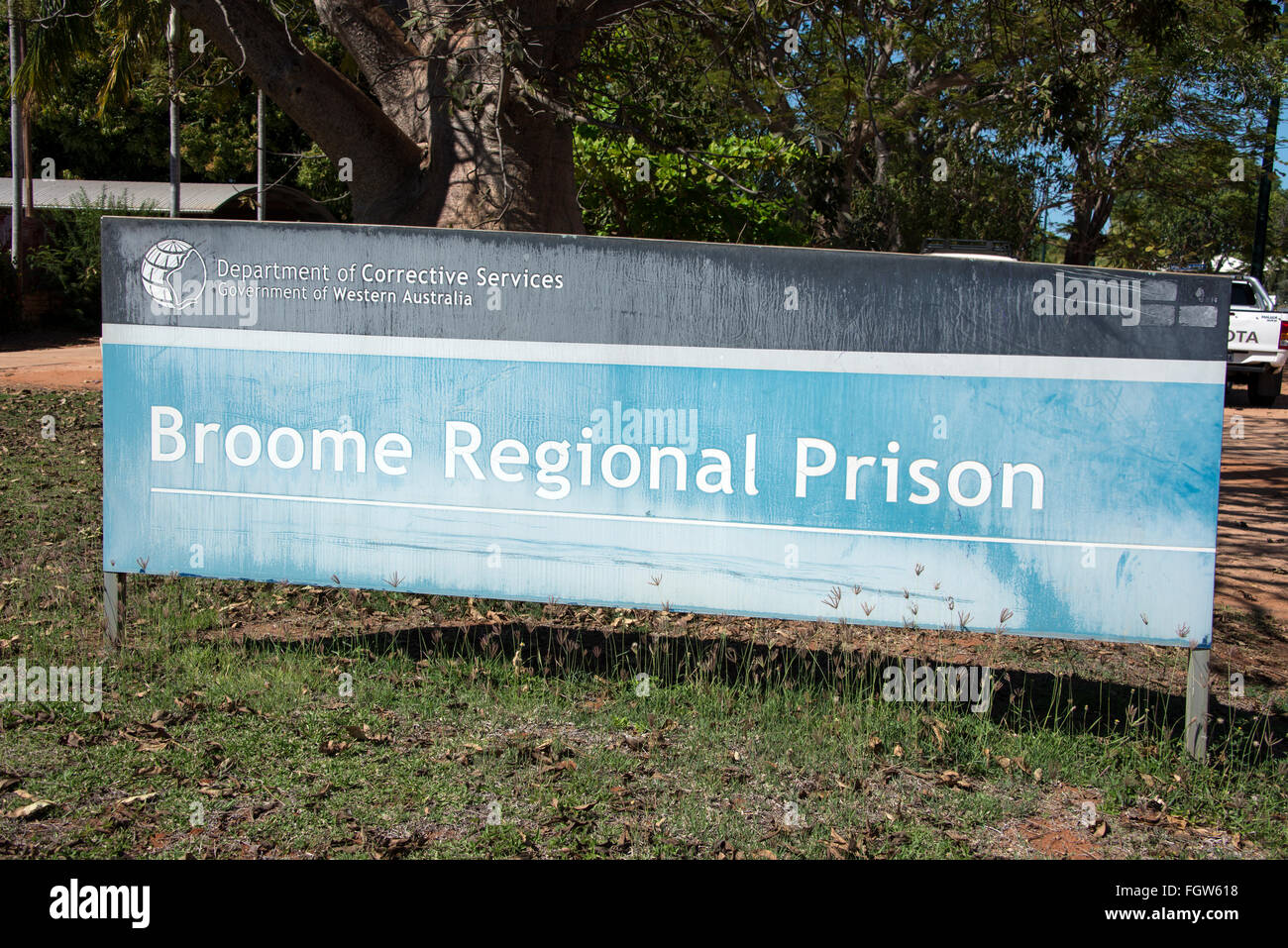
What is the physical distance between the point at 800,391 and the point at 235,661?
109 inches

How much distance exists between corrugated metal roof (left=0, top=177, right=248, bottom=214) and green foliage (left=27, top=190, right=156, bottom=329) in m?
1.20

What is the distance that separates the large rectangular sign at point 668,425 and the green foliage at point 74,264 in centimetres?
2638

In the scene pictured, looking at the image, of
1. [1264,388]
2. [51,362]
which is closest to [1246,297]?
[1264,388]

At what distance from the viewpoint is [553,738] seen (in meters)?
4.50

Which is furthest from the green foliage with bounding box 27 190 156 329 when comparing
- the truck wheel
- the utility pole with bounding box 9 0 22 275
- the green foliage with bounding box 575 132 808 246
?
the truck wheel

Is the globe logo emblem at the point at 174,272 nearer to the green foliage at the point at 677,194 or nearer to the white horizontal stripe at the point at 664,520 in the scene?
the white horizontal stripe at the point at 664,520

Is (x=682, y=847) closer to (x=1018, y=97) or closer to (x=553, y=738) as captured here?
(x=553, y=738)

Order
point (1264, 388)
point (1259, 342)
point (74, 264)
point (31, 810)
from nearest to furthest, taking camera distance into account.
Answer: point (31, 810)
point (1259, 342)
point (1264, 388)
point (74, 264)

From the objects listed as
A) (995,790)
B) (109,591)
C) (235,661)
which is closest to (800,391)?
(995,790)

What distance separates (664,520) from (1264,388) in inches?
730

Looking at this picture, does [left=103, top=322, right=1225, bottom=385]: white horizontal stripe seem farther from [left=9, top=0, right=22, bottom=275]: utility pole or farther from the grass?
[left=9, top=0, right=22, bottom=275]: utility pole

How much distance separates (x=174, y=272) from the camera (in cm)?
512

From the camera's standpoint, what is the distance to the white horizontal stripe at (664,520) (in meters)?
4.50

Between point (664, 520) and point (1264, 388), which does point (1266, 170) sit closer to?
point (1264, 388)
